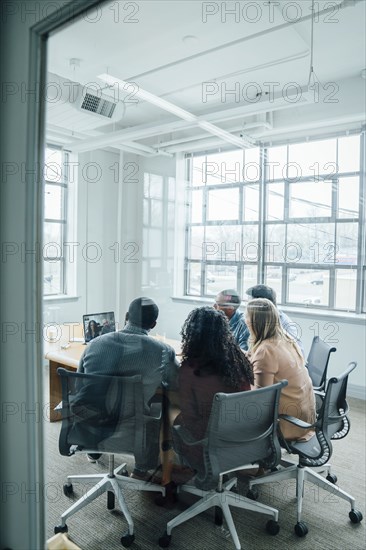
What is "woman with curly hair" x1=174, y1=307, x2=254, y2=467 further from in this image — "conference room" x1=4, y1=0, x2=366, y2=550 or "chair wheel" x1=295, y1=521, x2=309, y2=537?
"chair wheel" x1=295, y1=521, x2=309, y2=537

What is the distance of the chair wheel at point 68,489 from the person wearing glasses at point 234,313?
114 cm

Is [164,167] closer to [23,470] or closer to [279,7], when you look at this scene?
[279,7]

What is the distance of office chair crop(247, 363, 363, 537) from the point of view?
1.83 m

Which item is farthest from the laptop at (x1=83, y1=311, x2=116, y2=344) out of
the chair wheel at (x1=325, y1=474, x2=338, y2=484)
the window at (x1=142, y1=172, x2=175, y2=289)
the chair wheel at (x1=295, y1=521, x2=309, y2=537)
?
the chair wheel at (x1=325, y1=474, x2=338, y2=484)

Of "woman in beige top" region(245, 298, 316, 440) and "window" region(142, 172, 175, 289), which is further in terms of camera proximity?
"window" region(142, 172, 175, 289)

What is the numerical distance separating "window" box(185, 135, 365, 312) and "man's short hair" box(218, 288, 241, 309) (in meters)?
0.23

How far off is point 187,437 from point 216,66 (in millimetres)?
2648

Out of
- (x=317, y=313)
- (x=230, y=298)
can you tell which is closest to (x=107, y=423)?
(x=230, y=298)

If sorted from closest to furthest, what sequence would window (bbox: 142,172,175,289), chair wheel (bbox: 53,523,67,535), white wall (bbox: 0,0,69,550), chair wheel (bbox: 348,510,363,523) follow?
white wall (bbox: 0,0,69,550)
chair wheel (bbox: 53,523,67,535)
chair wheel (bbox: 348,510,363,523)
window (bbox: 142,172,175,289)

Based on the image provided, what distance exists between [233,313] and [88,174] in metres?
1.20

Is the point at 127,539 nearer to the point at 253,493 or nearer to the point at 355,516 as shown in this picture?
the point at 253,493

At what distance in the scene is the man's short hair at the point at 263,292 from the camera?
7.75 feet

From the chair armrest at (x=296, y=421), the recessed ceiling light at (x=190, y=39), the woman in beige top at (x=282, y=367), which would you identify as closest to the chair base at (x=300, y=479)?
the woman in beige top at (x=282, y=367)

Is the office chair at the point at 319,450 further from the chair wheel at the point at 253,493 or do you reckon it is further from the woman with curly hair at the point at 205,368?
the woman with curly hair at the point at 205,368
